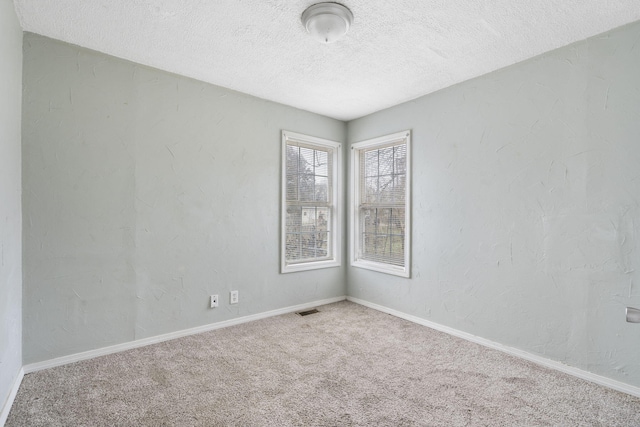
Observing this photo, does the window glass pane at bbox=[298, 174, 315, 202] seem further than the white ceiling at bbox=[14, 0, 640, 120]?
Yes

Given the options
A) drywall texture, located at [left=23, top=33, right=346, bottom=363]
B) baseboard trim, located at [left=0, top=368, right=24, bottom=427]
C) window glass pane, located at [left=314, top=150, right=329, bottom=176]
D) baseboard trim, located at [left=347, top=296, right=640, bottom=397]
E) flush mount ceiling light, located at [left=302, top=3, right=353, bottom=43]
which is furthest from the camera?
window glass pane, located at [left=314, top=150, right=329, bottom=176]

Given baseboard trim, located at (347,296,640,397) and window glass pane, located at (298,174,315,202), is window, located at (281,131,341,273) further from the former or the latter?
baseboard trim, located at (347,296,640,397)

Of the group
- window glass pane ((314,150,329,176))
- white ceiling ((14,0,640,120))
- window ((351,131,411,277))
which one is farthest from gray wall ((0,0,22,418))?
window ((351,131,411,277))

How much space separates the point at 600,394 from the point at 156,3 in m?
3.61

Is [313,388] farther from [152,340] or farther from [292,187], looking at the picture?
[292,187]

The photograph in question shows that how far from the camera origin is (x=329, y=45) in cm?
239

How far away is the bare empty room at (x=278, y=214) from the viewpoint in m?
1.96

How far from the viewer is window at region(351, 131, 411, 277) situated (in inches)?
140

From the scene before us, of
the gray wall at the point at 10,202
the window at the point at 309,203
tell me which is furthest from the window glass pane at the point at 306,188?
the gray wall at the point at 10,202

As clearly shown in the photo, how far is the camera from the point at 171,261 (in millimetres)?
2857

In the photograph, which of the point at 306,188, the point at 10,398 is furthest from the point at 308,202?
the point at 10,398

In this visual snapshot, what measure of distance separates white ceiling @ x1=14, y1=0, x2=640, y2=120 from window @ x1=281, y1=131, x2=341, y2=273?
94 cm

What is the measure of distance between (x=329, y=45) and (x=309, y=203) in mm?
1889

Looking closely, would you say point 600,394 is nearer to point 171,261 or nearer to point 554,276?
point 554,276
